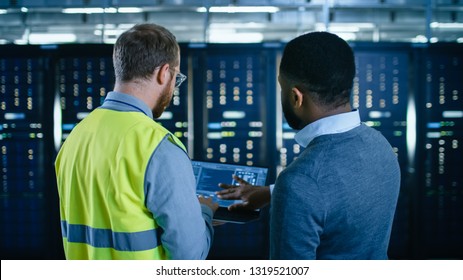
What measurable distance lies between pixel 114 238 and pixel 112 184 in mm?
133

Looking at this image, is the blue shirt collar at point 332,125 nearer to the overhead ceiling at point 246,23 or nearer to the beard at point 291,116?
the beard at point 291,116

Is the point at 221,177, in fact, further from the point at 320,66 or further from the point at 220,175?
the point at 320,66

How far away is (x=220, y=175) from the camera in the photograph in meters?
1.52

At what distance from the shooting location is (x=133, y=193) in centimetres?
99

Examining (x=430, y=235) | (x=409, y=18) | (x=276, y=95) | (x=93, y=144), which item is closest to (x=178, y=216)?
(x=93, y=144)

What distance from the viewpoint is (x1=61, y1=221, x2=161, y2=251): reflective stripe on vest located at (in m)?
1.02

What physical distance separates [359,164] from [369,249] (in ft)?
0.64

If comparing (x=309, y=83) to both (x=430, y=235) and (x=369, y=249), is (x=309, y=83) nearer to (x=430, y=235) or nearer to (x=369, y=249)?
(x=369, y=249)

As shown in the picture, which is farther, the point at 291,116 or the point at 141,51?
the point at 141,51

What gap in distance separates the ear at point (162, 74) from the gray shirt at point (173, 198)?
0.08 meters

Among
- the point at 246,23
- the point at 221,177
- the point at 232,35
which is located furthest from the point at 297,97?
the point at 232,35

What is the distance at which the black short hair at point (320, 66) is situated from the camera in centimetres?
85

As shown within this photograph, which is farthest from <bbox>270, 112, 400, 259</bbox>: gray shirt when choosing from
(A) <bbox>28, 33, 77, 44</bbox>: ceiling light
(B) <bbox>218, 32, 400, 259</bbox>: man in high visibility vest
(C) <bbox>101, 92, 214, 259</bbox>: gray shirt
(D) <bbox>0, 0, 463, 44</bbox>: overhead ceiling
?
(A) <bbox>28, 33, 77, 44</bbox>: ceiling light

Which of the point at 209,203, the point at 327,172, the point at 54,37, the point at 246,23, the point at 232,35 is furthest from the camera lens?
the point at 232,35
